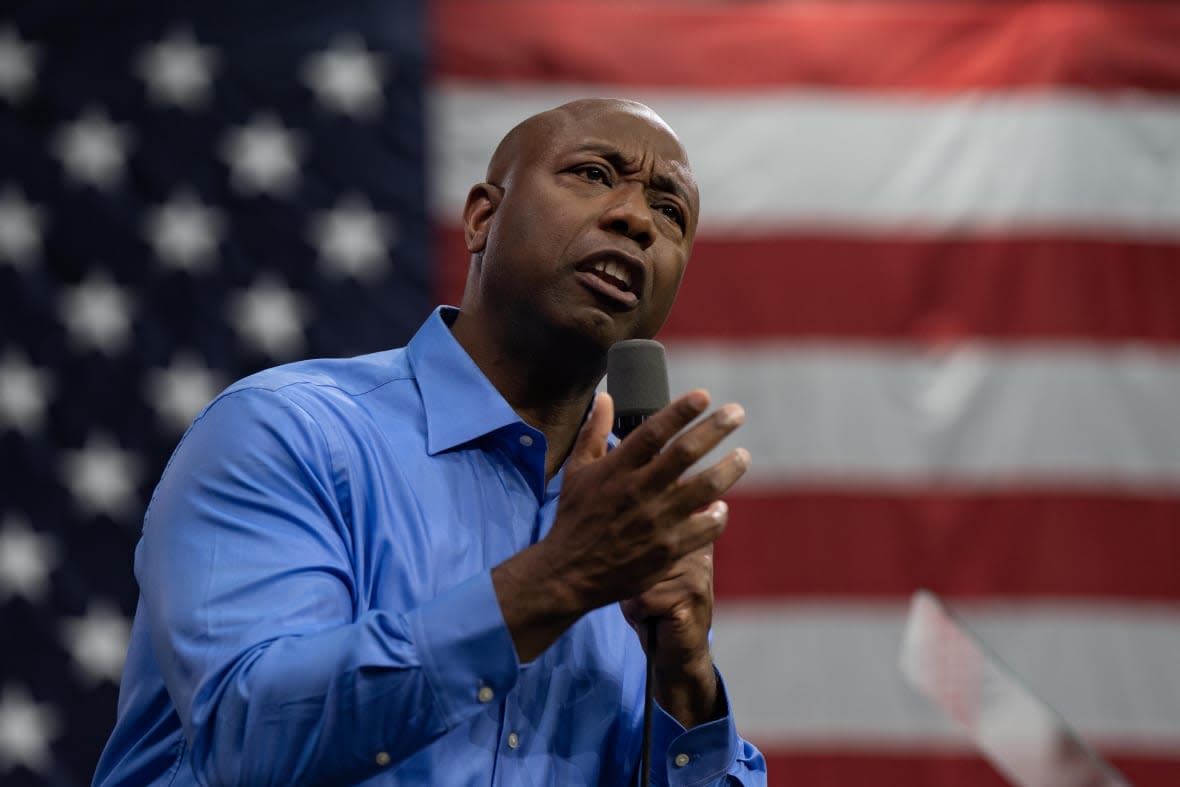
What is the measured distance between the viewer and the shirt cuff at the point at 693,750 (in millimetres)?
1324

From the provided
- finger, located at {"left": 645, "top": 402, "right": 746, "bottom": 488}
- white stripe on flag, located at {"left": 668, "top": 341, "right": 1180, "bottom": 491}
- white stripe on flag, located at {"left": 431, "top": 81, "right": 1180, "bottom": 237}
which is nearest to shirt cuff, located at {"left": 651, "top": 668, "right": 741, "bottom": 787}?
finger, located at {"left": 645, "top": 402, "right": 746, "bottom": 488}

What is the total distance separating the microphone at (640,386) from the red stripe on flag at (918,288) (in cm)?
199

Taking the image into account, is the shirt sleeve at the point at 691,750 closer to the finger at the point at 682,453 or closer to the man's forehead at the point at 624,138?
the finger at the point at 682,453

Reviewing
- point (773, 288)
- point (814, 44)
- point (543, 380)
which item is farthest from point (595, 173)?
point (814, 44)

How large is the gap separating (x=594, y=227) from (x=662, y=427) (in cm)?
55

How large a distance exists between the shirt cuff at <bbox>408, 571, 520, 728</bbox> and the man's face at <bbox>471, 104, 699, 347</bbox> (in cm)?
50

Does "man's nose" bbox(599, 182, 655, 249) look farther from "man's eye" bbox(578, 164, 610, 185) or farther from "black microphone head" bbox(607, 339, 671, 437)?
"black microphone head" bbox(607, 339, 671, 437)

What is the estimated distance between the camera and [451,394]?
1.42 m

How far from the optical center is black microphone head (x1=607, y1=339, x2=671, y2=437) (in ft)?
3.81

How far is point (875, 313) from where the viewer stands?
317 centimetres

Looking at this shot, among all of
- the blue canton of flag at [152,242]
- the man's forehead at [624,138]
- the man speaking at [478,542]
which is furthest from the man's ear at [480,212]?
the blue canton of flag at [152,242]

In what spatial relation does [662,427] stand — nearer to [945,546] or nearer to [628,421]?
[628,421]

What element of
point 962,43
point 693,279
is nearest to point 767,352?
point 693,279

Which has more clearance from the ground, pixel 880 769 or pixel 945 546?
pixel 945 546
